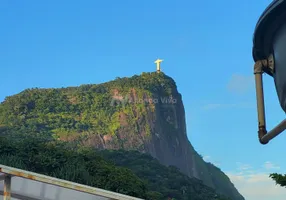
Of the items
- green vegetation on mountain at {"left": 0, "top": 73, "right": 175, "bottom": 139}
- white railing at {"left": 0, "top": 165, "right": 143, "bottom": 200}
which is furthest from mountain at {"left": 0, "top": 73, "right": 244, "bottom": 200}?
white railing at {"left": 0, "top": 165, "right": 143, "bottom": 200}

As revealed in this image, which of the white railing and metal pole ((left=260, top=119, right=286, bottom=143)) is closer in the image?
metal pole ((left=260, top=119, right=286, bottom=143))

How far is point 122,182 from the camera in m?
17.0

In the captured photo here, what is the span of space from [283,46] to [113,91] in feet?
247

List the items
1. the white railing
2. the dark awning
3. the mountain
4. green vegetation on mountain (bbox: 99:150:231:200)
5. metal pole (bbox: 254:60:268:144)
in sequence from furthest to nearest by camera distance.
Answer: the mountain
green vegetation on mountain (bbox: 99:150:231:200)
the white railing
metal pole (bbox: 254:60:268:144)
the dark awning

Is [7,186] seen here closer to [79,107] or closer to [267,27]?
[267,27]

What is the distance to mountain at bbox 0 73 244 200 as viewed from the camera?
66.2 metres

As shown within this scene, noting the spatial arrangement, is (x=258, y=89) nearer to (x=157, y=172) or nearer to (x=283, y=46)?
(x=283, y=46)

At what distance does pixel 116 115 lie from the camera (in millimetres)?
73188

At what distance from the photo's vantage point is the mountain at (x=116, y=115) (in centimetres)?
6619

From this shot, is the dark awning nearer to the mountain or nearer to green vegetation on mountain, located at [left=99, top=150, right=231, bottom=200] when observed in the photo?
green vegetation on mountain, located at [left=99, top=150, right=231, bottom=200]

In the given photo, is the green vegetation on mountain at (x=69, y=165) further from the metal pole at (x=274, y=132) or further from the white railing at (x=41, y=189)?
the metal pole at (x=274, y=132)

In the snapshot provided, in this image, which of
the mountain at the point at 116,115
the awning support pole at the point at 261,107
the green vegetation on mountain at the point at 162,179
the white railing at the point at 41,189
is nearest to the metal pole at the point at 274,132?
the awning support pole at the point at 261,107

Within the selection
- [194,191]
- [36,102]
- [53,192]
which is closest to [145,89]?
[36,102]

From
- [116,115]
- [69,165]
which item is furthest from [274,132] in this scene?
[116,115]
